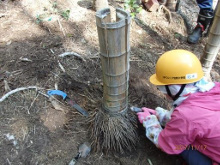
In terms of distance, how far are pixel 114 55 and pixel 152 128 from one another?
90cm

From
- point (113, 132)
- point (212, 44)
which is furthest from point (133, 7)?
point (113, 132)

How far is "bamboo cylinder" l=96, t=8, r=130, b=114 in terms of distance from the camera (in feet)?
4.64

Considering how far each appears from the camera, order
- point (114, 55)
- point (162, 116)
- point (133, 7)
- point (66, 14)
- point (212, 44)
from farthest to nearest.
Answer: point (133, 7) → point (66, 14) → point (212, 44) → point (162, 116) → point (114, 55)

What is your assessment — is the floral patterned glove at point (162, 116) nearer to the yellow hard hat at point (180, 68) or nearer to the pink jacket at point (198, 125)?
the pink jacket at point (198, 125)

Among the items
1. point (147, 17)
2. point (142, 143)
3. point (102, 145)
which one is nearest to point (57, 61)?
point (102, 145)

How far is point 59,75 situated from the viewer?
254 cm

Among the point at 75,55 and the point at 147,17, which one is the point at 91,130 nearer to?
the point at 75,55

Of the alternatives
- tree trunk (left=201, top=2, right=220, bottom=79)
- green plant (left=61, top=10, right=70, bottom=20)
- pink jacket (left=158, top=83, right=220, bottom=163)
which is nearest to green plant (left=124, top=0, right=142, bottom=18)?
green plant (left=61, top=10, right=70, bottom=20)

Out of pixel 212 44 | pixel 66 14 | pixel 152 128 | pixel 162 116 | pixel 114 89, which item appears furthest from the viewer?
pixel 66 14

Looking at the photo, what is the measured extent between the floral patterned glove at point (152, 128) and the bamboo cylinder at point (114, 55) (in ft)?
1.02

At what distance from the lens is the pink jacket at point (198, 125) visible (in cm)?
156

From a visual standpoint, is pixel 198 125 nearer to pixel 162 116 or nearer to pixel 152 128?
pixel 152 128

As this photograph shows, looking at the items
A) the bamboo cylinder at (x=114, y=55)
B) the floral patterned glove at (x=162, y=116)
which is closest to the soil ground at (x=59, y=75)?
the floral patterned glove at (x=162, y=116)

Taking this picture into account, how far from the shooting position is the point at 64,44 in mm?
2988
